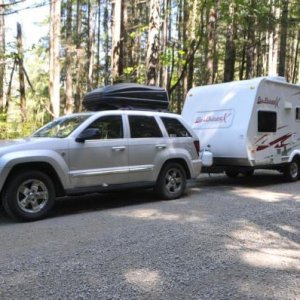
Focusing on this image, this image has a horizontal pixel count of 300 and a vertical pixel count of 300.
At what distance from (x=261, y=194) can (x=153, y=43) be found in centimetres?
736

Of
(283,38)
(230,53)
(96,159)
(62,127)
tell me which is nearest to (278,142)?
(96,159)

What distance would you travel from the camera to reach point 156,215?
27.0 feet

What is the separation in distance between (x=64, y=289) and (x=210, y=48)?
69.4 feet

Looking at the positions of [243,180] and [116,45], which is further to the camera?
[116,45]

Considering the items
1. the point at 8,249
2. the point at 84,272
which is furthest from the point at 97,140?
the point at 84,272

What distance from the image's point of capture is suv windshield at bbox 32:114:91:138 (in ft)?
28.7

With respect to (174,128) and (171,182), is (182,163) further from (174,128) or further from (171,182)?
(174,128)

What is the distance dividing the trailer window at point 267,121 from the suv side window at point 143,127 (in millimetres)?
3374

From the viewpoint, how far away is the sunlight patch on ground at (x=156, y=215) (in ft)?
25.8

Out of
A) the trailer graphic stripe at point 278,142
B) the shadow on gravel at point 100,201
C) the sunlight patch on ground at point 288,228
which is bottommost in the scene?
the shadow on gravel at point 100,201

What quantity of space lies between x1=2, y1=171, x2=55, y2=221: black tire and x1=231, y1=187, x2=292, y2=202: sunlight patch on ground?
4.60 metres

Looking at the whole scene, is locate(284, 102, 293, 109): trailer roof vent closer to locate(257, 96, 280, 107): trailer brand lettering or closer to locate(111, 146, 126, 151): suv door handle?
locate(257, 96, 280, 107): trailer brand lettering

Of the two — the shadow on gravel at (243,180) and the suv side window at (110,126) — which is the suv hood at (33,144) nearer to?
the suv side window at (110,126)

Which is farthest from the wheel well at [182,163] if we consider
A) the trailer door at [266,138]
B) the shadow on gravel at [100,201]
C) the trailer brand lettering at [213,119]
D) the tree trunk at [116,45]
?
the tree trunk at [116,45]
